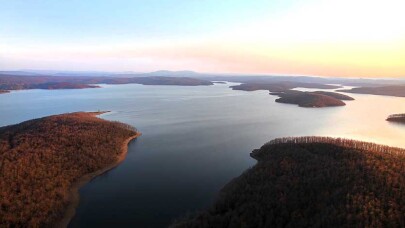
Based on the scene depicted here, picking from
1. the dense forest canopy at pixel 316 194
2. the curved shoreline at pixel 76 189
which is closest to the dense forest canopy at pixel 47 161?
the curved shoreline at pixel 76 189

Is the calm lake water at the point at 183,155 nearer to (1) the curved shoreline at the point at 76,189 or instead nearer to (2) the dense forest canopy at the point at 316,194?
(1) the curved shoreline at the point at 76,189

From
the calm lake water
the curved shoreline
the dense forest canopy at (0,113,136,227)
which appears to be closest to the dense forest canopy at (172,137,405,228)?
the calm lake water

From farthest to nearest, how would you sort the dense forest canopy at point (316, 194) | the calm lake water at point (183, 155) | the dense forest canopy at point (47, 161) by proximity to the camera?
the calm lake water at point (183, 155) < the dense forest canopy at point (47, 161) < the dense forest canopy at point (316, 194)

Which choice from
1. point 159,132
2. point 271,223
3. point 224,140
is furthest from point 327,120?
point 271,223

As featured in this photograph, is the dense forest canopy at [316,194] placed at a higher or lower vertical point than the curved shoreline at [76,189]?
higher

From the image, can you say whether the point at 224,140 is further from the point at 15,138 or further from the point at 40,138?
the point at 15,138
